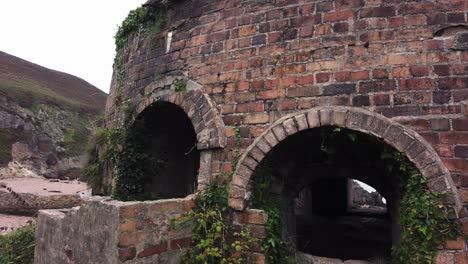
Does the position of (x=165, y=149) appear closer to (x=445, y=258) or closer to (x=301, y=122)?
(x=301, y=122)

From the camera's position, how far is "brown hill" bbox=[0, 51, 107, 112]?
2061 cm

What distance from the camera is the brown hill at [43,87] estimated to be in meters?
20.6

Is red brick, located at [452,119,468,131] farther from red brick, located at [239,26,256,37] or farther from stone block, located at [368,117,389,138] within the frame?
red brick, located at [239,26,256,37]

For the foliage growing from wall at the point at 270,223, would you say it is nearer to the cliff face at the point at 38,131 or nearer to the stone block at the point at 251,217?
the stone block at the point at 251,217

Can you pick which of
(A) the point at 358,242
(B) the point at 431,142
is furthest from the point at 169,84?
(A) the point at 358,242

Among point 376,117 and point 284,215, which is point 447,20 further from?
point 284,215

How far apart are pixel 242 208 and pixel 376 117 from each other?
1503 mm

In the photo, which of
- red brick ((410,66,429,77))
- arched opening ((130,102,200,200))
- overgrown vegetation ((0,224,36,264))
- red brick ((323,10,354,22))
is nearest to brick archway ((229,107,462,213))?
red brick ((410,66,429,77))

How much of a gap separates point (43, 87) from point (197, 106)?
26.1 meters

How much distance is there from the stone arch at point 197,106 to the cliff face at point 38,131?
454 inches

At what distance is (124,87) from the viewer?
204 inches

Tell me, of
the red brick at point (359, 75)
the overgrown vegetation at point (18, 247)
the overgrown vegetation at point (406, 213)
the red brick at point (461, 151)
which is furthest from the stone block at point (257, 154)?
the overgrown vegetation at point (18, 247)

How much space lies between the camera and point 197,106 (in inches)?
150

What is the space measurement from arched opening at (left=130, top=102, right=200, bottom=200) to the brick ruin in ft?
1.97
